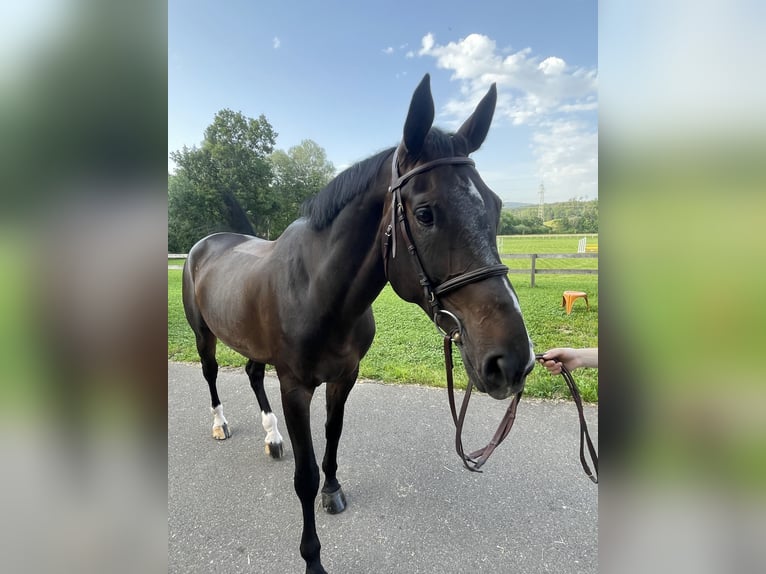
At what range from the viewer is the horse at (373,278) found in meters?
1.17

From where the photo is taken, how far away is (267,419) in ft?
10.1

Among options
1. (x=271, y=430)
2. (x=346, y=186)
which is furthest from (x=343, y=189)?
(x=271, y=430)

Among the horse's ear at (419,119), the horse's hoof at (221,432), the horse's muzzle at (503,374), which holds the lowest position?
the horse's hoof at (221,432)

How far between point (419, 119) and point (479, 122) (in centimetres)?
38

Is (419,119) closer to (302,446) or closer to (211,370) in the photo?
(302,446)

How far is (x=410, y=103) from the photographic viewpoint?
4.17ft

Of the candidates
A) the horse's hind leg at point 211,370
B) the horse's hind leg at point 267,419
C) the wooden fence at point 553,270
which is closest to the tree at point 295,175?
the wooden fence at point 553,270

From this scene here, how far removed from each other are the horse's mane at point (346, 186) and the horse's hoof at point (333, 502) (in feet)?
6.00

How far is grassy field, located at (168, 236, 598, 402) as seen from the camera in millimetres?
4070

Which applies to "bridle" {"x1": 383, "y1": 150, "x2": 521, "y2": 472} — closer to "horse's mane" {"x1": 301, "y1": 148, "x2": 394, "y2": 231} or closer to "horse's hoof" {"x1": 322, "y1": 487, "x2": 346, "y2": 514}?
"horse's mane" {"x1": 301, "y1": 148, "x2": 394, "y2": 231}

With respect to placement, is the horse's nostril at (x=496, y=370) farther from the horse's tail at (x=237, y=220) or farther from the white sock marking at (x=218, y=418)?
the horse's tail at (x=237, y=220)
